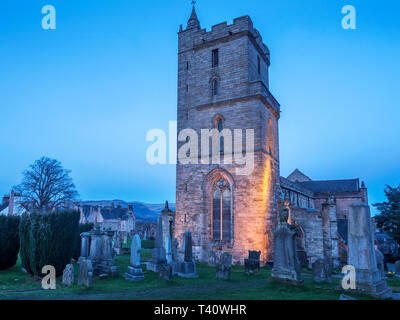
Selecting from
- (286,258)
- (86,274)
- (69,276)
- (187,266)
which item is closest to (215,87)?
(187,266)

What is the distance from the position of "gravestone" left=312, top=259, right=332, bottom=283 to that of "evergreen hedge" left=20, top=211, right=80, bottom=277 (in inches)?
415

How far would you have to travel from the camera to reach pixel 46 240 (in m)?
11.4

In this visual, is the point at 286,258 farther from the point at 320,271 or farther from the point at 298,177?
the point at 298,177

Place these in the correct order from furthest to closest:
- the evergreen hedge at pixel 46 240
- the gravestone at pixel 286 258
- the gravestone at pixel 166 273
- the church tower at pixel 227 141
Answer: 1. the church tower at pixel 227 141
2. the gravestone at pixel 166 273
3. the evergreen hedge at pixel 46 240
4. the gravestone at pixel 286 258

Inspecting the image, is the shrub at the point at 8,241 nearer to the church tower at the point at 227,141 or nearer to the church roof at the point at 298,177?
the church tower at the point at 227,141

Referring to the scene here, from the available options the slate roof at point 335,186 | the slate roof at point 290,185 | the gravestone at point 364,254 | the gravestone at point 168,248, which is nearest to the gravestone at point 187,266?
the gravestone at point 168,248

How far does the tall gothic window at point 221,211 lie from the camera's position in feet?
61.0

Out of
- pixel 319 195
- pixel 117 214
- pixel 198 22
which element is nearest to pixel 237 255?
pixel 198 22

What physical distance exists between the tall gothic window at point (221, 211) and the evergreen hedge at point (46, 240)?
9.65m

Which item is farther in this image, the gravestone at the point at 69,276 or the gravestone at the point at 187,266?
the gravestone at the point at 187,266

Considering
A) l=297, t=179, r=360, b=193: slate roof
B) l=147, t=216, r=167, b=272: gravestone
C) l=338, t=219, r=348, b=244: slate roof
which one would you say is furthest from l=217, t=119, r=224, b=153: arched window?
l=297, t=179, r=360, b=193: slate roof

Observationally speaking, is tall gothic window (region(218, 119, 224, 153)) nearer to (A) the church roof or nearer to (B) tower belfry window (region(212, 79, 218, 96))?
(B) tower belfry window (region(212, 79, 218, 96))
